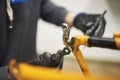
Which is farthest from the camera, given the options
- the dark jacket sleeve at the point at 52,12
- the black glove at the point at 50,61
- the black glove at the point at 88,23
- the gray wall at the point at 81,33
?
the gray wall at the point at 81,33

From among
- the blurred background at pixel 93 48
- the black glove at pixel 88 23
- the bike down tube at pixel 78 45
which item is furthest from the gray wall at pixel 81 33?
the bike down tube at pixel 78 45

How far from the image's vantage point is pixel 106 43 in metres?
0.34

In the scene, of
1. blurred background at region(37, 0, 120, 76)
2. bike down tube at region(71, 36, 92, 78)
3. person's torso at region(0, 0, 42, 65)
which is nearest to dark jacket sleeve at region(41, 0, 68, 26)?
person's torso at region(0, 0, 42, 65)

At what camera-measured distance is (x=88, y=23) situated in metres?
0.71

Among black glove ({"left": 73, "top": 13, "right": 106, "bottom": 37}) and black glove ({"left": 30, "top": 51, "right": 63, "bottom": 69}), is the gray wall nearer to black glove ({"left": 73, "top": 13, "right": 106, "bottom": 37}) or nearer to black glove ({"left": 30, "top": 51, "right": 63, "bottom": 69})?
black glove ({"left": 73, "top": 13, "right": 106, "bottom": 37})

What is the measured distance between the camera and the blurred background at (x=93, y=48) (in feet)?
3.99

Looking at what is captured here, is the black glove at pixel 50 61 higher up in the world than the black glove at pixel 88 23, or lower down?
lower down

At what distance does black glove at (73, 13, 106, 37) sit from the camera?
64cm

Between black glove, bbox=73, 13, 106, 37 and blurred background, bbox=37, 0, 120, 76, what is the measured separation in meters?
0.38

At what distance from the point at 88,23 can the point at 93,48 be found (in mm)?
561

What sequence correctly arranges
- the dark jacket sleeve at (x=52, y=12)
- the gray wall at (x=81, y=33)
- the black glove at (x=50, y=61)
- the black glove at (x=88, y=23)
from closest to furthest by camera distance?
the black glove at (x=50, y=61) → the black glove at (x=88, y=23) → the dark jacket sleeve at (x=52, y=12) → the gray wall at (x=81, y=33)

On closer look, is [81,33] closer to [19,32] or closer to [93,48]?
[93,48]

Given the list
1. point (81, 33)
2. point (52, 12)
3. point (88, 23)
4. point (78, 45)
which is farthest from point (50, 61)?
point (81, 33)

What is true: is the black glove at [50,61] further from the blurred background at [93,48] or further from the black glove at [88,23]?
the blurred background at [93,48]
